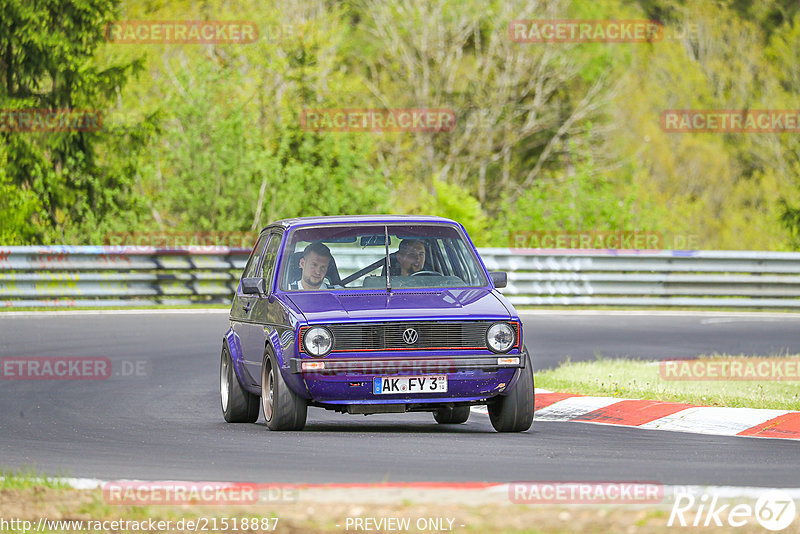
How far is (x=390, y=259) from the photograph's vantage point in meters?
10.8

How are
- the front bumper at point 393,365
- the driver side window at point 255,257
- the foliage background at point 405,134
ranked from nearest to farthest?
the front bumper at point 393,365, the driver side window at point 255,257, the foliage background at point 405,134

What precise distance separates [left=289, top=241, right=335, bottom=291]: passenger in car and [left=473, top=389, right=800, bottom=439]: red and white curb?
230cm

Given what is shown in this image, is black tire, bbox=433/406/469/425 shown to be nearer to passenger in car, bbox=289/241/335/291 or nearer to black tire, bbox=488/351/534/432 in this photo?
black tire, bbox=488/351/534/432

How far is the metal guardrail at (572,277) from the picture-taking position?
24188 millimetres

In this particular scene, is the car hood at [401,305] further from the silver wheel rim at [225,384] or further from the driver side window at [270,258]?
the silver wheel rim at [225,384]

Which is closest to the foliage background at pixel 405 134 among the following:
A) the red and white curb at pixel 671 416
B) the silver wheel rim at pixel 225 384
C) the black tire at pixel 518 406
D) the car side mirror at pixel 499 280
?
the silver wheel rim at pixel 225 384

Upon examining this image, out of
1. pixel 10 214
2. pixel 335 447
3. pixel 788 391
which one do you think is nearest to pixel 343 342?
pixel 335 447

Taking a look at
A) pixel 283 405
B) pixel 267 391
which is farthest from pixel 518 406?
pixel 267 391

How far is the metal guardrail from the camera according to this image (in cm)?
2419

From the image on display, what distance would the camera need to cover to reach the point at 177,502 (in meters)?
6.65

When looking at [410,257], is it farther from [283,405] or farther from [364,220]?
[283,405]

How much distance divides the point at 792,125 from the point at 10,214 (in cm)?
2885

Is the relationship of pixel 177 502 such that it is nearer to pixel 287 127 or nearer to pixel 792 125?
pixel 287 127

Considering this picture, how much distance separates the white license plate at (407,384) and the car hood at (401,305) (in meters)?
0.43
